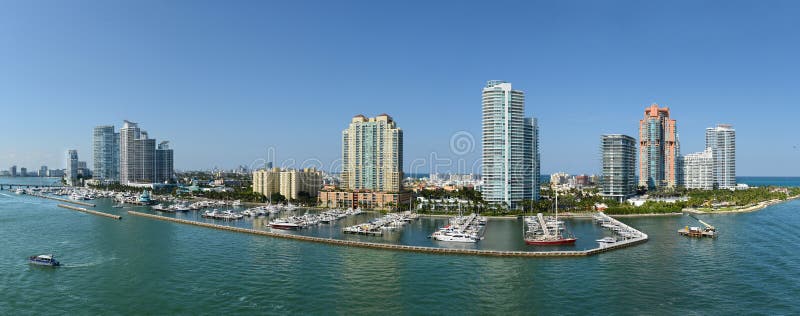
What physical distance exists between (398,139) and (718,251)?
42358mm

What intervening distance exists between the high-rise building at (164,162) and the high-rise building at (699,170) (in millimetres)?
115415

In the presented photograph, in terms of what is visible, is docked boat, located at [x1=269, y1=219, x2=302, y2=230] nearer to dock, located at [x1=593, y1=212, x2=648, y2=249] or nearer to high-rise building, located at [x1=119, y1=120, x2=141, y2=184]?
dock, located at [x1=593, y1=212, x2=648, y2=249]

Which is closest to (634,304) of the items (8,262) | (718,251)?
(718,251)

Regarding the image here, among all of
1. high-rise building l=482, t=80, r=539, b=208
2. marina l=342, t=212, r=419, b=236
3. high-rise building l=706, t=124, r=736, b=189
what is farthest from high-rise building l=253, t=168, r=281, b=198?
high-rise building l=706, t=124, r=736, b=189

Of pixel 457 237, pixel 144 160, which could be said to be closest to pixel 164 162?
pixel 144 160

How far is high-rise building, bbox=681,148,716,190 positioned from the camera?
88.9 m

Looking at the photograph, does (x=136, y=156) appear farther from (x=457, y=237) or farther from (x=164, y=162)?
(x=457, y=237)

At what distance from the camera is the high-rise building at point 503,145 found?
5762cm

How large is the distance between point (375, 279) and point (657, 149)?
79.4 meters

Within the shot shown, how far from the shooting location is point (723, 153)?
9269cm

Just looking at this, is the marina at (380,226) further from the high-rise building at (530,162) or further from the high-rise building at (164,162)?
the high-rise building at (164,162)

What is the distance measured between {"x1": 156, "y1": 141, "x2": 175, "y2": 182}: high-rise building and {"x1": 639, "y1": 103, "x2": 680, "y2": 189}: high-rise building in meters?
106

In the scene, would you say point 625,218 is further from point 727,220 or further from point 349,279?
point 349,279

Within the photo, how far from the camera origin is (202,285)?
21.7m
